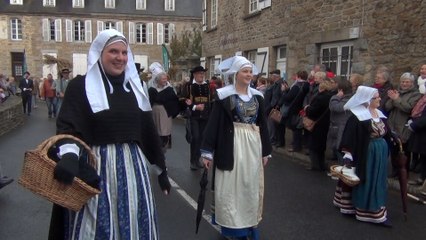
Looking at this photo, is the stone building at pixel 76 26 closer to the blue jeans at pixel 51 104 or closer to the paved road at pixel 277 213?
the blue jeans at pixel 51 104

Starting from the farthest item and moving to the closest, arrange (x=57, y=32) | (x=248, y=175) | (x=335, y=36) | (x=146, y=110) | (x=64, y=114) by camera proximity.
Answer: (x=57, y=32)
(x=335, y=36)
(x=248, y=175)
(x=146, y=110)
(x=64, y=114)

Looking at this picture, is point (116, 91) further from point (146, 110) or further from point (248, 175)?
point (248, 175)

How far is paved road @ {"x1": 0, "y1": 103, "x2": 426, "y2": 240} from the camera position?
4.78 metres

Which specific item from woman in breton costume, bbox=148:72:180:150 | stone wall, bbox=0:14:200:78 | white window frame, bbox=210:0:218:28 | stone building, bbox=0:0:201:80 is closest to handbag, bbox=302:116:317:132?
woman in breton costume, bbox=148:72:180:150

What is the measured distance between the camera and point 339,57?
11.4m

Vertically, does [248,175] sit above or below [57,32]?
below

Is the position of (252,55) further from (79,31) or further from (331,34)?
(79,31)

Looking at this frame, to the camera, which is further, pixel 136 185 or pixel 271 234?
pixel 271 234

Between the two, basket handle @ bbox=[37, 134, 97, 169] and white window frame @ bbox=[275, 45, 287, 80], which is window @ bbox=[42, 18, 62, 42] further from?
basket handle @ bbox=[37, 134, 97, 169]

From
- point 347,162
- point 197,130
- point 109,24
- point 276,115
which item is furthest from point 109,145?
point 109,24

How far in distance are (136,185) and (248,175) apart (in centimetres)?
171

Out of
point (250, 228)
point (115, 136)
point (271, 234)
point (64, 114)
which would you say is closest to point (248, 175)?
point (250, 228)

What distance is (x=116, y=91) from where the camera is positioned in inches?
116

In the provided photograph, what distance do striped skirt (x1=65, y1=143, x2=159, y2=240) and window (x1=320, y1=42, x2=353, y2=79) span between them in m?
8.82
